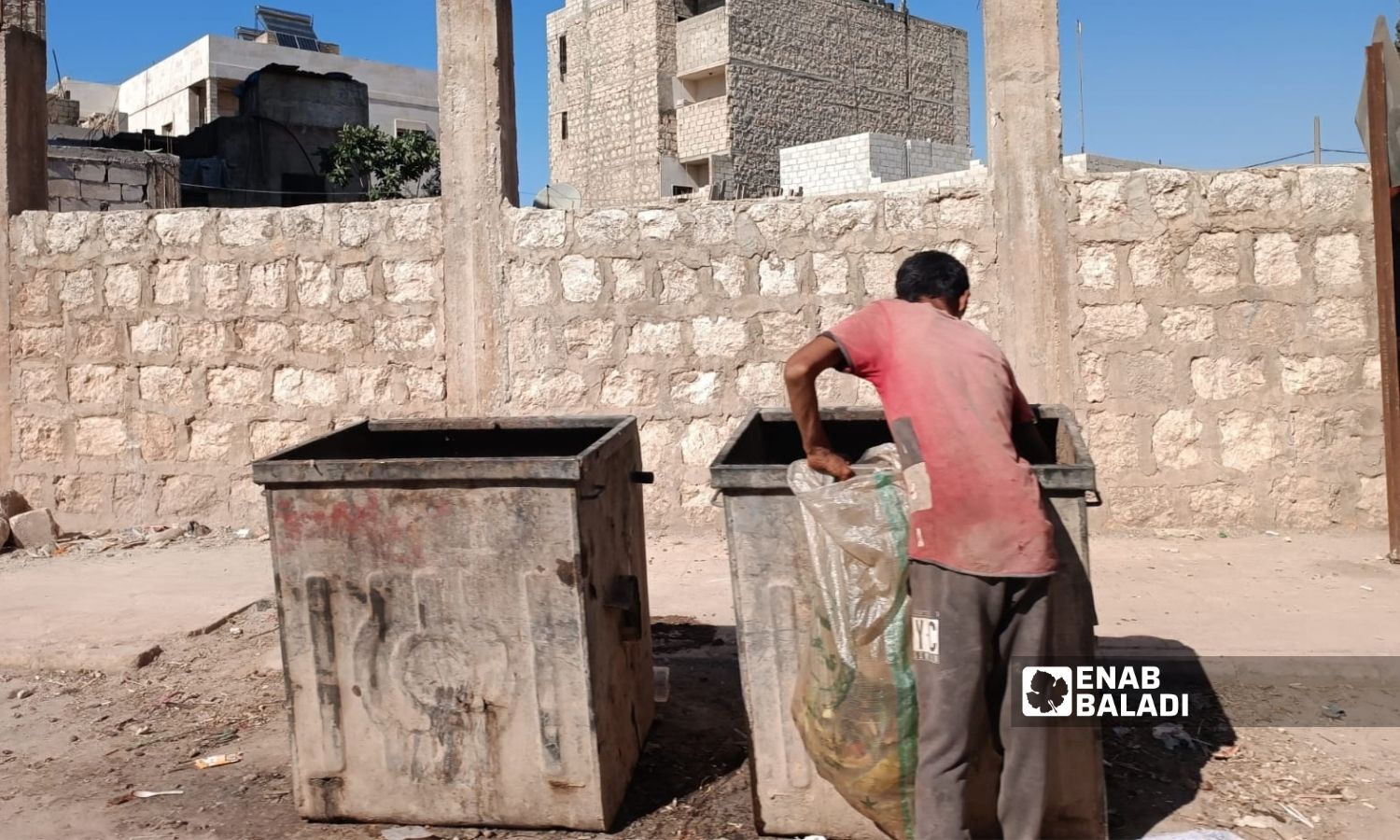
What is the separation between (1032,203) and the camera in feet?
21.4

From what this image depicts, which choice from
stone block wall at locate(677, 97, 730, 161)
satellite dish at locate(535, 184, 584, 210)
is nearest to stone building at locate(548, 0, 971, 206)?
stone block wall at locate(677, 97, 730, 161)

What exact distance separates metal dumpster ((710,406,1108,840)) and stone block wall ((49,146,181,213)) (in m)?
12.8

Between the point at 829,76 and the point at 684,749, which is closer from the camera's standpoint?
the point at 684,749

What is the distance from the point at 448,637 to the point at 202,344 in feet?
16.6

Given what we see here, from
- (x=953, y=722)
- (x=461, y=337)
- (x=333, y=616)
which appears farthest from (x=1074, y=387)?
(x=333, y=616)

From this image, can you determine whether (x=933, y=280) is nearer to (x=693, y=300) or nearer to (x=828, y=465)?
(x=828, y=465)

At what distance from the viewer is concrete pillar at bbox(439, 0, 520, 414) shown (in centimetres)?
708

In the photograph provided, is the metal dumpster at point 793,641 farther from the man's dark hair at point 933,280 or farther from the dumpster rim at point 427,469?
the man's dark hair at point 933,280

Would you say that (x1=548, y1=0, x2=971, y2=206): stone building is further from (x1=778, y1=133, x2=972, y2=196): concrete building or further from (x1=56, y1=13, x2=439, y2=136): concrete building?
(x1=778, y1=133, x2=972, y2=196): concrete building

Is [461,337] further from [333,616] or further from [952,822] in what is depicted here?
[952,822]

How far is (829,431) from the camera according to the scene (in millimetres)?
4207

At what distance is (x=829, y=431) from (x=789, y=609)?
4.02 ft

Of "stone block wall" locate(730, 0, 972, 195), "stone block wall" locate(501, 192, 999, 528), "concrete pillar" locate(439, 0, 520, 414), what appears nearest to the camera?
"stone block wall" locate(501, 192, 999, 528)

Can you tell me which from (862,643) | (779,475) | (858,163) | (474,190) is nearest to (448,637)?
(779,475)
